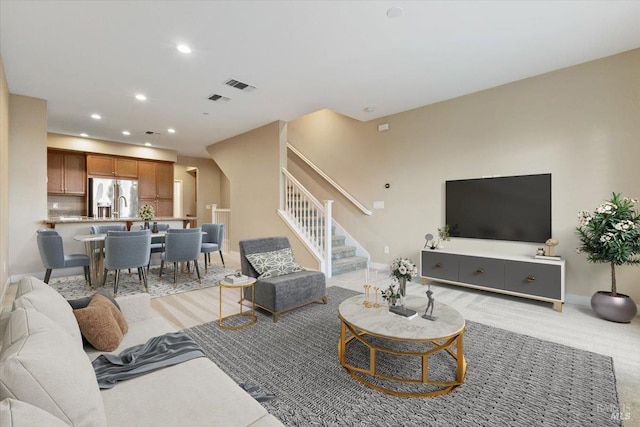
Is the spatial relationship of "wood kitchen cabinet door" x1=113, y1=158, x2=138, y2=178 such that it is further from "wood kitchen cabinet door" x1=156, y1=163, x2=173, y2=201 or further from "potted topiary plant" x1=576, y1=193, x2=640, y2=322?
"potted topiary plant" x1=576, y1=193, x2=640, y2=322

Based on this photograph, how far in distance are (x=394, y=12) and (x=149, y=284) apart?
488 centimetres

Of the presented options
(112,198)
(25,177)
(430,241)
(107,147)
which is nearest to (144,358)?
(430,241)

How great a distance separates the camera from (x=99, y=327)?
5.63 feet

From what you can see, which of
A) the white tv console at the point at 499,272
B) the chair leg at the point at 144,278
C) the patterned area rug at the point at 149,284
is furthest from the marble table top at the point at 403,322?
the chair leg at the point at 144,278

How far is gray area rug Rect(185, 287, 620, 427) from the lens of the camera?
1.72 m

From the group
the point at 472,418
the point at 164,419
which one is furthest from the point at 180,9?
the point at 472,418

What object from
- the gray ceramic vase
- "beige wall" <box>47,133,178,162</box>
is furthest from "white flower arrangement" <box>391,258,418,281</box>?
"beige wall" <box>47,133,178,162</box>

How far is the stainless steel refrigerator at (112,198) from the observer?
279 inches

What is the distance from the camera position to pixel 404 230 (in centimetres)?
526

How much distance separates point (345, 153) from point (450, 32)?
343 cm

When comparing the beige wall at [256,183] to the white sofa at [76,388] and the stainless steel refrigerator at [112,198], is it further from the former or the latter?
the white sofa at [76,388]

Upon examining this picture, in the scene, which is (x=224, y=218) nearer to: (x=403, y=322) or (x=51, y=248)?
(x=51, y=248)

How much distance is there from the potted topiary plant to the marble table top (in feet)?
6.94

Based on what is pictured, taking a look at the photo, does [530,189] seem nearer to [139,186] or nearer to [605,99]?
[605,99]
